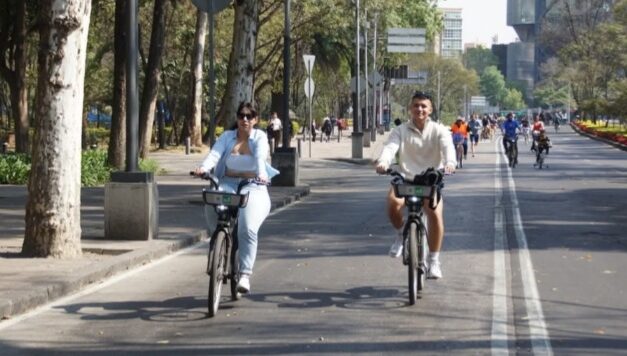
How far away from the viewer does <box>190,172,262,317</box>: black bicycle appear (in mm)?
9547

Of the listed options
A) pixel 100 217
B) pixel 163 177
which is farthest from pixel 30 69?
pixel 100 217

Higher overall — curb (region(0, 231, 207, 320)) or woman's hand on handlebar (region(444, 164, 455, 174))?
woman's hand on handlebar (region(444, 164, 455, 174))

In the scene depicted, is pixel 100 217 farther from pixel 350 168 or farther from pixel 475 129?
pixel 475 129

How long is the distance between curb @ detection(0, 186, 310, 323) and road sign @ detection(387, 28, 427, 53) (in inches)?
1264

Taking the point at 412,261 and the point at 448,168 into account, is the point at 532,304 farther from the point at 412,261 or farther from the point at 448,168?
the point at 448,168

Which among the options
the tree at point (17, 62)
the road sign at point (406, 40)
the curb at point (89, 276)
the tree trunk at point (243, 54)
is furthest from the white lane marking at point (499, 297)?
the road sign at point (406, 40)

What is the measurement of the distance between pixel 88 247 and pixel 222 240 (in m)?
4.69

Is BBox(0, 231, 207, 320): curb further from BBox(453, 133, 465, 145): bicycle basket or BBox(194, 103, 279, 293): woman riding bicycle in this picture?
BBox(453, 133, 465, 145): bicycle basket

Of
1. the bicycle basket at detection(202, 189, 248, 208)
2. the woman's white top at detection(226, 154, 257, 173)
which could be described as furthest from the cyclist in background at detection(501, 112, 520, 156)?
the bicycle basket at detection(202, 189, 248, 208)

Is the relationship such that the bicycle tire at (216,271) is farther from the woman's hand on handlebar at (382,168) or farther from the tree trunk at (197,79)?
the tree trunk at (197,79)

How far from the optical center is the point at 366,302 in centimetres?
→ 1034

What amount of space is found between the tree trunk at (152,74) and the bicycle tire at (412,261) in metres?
20.1

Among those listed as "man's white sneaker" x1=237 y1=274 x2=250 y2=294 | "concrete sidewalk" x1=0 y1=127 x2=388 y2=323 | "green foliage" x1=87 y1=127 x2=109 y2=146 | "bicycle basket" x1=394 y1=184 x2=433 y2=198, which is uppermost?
"bicycle basket" x1=394 y1=184 x2=433 y2=198

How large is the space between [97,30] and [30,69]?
5072 mm
